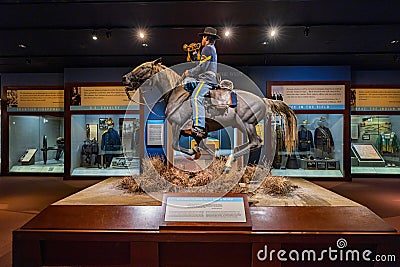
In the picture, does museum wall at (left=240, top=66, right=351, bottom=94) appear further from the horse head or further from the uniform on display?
the horse head

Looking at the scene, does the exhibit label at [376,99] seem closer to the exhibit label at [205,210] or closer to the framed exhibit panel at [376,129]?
the framed exhibit panel at [376,129]

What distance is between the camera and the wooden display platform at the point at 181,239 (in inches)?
84.3

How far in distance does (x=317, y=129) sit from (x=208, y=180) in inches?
182

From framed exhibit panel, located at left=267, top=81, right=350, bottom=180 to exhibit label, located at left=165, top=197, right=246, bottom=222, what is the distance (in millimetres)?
4964

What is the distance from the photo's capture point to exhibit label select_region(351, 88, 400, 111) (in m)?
7.63

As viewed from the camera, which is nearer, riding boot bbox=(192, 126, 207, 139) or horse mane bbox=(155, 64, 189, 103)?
riding boot bbox=(192, 126, 207, 139)

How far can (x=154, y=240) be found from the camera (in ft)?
7.07

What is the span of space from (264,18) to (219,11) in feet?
2.54

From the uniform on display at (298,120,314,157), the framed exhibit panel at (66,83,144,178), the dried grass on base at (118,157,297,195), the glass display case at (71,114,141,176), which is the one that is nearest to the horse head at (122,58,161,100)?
the dried grass on base at (118,157,297,195)

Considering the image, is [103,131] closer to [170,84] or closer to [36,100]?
[36,100]

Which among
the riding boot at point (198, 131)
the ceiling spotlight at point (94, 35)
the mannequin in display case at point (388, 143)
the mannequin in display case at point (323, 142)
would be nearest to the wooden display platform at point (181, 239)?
the riding boot at point (198, 131)

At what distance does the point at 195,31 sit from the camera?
5.12 m

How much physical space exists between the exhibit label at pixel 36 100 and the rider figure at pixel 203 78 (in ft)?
19.4

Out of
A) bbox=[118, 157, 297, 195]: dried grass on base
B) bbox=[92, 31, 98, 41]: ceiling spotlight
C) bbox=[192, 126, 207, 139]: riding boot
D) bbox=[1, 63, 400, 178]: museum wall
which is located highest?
bbox=[92, 31, 98, 41]: ceiling spotlight
